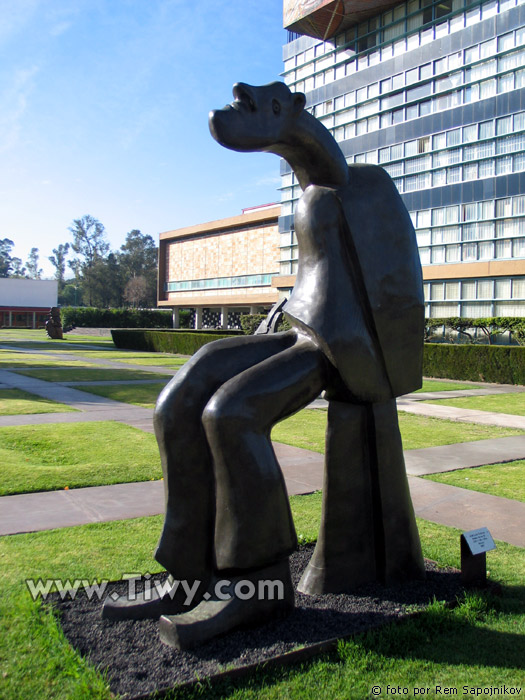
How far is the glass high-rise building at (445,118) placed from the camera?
27.0 m

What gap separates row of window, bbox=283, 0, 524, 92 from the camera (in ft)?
93.6

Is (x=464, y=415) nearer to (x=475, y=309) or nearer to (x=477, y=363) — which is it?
(x=477, y=363)

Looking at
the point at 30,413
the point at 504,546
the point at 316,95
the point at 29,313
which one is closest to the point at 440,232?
the point at 316,95

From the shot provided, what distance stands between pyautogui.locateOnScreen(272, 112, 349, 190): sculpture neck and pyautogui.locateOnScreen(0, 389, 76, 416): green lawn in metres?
7.56

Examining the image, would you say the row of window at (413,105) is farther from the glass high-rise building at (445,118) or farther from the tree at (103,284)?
the tree at (103,284)

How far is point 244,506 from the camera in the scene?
268cm

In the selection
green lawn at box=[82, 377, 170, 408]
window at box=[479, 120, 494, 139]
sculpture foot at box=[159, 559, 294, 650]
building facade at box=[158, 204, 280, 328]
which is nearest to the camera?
sculpture foot at box=[159, 559, 294, 650]

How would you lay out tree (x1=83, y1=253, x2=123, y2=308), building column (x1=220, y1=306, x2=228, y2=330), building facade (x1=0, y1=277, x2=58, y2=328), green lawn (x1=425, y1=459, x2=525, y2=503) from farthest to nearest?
tree (x1=83, y1=253, x2=123, y2=308) → building facade (x1=0, y1=277, x2=58, y2=328) → building column (x1=220, y1=306, x2=228, y2=330) → green lawn (x1=425, y1=459, x2=525, y2=503)

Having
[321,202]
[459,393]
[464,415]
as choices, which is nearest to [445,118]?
[459,393]

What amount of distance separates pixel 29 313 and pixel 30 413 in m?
62.3

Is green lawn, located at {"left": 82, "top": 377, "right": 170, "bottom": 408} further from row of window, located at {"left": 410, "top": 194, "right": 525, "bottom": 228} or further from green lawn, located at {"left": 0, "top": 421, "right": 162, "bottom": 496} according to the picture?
row of window, located at {"left": 410, "top": 194, "right": 525, "bottom": 228}

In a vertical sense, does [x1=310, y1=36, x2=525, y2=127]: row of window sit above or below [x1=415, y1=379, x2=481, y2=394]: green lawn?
above

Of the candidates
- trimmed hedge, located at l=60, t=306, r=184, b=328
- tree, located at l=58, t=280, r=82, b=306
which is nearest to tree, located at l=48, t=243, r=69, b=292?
tree, located at l=58, t=280, r=82, b=306

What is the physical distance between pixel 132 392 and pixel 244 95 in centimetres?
1038
